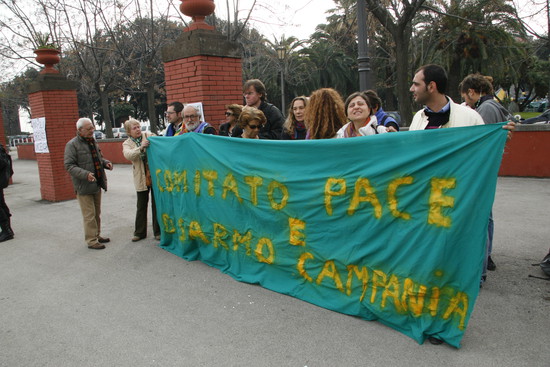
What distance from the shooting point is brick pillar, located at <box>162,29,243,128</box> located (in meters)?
6.48

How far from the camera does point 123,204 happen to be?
909 cm

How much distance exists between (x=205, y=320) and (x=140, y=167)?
3169mm

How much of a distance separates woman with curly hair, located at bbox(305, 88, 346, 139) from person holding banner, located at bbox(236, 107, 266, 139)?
0.77 metres

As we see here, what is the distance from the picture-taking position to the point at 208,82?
6559 millimetres

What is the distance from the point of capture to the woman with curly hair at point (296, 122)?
4949mm

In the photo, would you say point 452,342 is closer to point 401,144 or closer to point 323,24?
point 401,144

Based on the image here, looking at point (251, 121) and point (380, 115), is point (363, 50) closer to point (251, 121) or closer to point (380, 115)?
point (380, 115)

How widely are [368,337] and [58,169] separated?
893 cm

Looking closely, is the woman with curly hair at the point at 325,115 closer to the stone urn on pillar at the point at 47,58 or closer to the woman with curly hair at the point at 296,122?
the woman with curly hair at the point at 296,122

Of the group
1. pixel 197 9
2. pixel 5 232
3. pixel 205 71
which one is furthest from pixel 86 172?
pixel 197 9

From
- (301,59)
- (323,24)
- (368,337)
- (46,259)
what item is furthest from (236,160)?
(323,24)

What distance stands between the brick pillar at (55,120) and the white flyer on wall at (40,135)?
0.08 metres

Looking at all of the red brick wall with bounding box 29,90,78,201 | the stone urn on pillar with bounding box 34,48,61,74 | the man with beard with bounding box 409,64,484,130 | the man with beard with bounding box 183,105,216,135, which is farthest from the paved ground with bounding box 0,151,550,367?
the stone urn on pillar with bounding box 34,48,61,74

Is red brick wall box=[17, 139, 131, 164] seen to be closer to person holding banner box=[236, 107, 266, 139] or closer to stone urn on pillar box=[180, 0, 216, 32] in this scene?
stone urn on pillar box=[180, 0, 216, 32]
